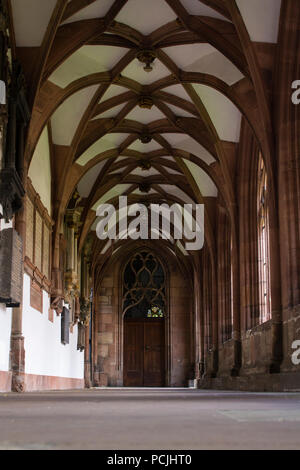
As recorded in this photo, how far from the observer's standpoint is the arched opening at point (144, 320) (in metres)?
31.4

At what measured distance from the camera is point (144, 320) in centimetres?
3195

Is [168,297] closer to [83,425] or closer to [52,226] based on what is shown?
[52,226]

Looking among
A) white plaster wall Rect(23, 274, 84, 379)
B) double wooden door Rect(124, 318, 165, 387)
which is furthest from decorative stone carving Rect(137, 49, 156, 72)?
double wooden door Rect(124, 318, 165, 387)

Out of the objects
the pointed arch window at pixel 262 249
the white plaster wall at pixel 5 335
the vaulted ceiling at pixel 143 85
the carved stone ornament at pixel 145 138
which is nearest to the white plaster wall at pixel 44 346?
the white plaster wall at pixel 5 335

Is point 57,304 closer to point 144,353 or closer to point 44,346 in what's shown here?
point 44,346

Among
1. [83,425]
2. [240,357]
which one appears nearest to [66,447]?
[83,425]

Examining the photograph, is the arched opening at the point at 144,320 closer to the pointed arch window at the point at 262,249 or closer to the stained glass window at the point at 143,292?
the stained glass window at the point at 143,292

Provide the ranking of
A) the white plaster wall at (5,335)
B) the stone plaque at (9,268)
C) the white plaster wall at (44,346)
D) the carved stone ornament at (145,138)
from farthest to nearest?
the carved stone ornament at (145,138)
the white plaster wall at (44,346)
the white plaster wall at (5,335)
the stone plaque at (9,268)

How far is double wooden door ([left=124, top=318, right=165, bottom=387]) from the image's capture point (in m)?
31.4

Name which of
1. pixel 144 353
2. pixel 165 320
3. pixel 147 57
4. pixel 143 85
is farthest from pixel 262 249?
pixel 144 353

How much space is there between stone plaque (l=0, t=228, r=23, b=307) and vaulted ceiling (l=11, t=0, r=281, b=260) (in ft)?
9.20

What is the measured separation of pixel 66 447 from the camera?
1712 mm

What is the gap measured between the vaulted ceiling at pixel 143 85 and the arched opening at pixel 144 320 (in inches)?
390

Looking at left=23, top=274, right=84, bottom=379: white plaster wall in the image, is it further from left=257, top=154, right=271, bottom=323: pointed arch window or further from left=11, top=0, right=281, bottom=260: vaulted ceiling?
left=257, top=154, right=271, bottom=323: pointed arch window
